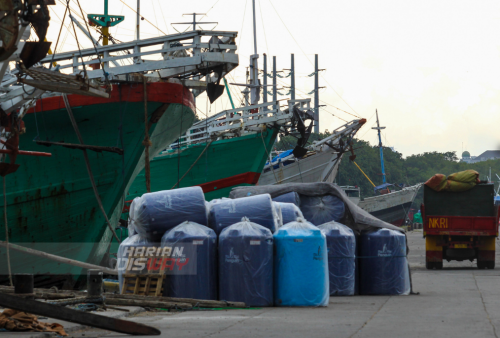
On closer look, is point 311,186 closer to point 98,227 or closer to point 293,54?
point 98,227

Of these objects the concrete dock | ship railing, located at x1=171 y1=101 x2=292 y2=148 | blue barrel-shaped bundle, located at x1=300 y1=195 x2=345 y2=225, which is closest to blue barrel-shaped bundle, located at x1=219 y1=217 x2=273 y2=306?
the concrete dock

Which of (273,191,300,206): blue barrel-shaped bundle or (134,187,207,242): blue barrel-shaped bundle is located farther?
(273,191,300,206): blue barrel-shaped bundle

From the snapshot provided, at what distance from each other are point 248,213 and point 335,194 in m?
2.69

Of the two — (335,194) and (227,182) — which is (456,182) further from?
(227,182)

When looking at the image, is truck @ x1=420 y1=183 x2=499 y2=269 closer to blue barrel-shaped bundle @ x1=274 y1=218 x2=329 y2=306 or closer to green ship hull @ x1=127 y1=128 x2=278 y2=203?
blue barrel-shaped bundle @ x1=274 y1=218 x2=329 y2=306

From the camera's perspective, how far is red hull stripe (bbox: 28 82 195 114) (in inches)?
624

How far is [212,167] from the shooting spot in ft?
92.3

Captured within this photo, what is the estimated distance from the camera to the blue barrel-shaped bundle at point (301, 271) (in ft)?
30.6

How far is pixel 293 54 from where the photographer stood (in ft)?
206

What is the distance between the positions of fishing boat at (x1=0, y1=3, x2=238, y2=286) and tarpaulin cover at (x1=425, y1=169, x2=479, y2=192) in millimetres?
6986

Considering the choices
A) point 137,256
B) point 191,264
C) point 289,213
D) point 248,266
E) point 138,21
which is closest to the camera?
point 248,266

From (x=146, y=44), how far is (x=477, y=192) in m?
9.92

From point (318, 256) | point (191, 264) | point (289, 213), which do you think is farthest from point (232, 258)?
point (289, 213)

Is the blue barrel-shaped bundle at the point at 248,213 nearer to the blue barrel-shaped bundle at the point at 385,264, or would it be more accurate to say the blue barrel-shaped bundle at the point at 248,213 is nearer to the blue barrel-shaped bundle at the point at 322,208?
the blue barrel-shaped bundle at the point at 322,208
